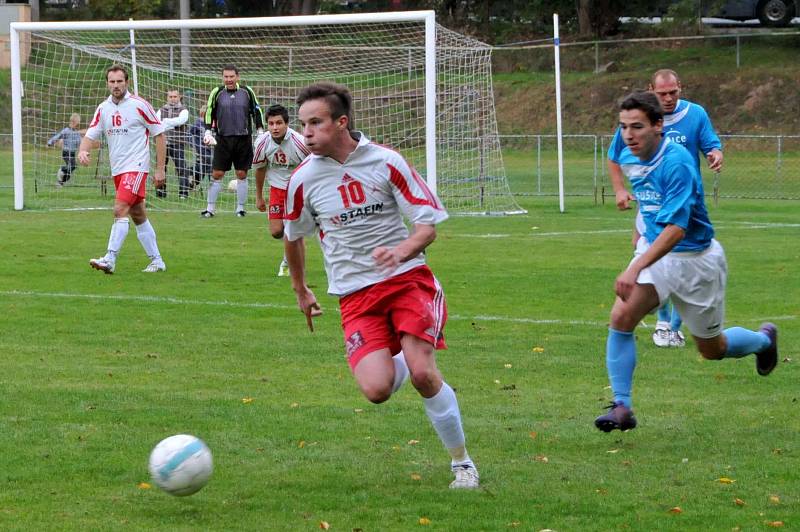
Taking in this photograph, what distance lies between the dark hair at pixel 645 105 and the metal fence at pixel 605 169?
17.2 metres

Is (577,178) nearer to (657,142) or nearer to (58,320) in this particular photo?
(58,320)

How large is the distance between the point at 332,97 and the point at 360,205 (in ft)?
1.70

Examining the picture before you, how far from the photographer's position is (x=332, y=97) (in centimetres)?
623

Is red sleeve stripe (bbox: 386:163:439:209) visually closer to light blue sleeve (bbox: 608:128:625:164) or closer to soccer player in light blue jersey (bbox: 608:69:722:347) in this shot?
light blue sleeve (bbox: 608:128:625:164)

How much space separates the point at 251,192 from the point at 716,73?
790 inches

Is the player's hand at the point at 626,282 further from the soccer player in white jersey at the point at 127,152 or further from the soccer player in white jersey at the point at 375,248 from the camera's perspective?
the soccer player in white jersey at the point at 127,152

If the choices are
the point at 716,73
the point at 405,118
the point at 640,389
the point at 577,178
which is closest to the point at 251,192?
the point at 405,118

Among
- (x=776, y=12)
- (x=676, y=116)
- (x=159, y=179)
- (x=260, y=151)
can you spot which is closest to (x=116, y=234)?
(x=159, y=179)

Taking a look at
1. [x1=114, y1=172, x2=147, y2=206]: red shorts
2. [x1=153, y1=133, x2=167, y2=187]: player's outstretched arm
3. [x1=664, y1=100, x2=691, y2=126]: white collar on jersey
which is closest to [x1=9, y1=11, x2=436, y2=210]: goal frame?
[x1=153, y1=133, x2=167, y2=187]: player's outstretched arm

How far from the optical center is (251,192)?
25406mm

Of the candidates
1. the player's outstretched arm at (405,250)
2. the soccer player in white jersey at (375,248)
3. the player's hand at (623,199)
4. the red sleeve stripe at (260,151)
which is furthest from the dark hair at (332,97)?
the red sleeve stripe at (260,151)

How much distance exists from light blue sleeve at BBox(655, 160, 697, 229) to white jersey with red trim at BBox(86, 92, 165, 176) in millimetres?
8316

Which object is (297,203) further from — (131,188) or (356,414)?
(131,188)

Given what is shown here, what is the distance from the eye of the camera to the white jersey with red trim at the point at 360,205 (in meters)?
6.31
